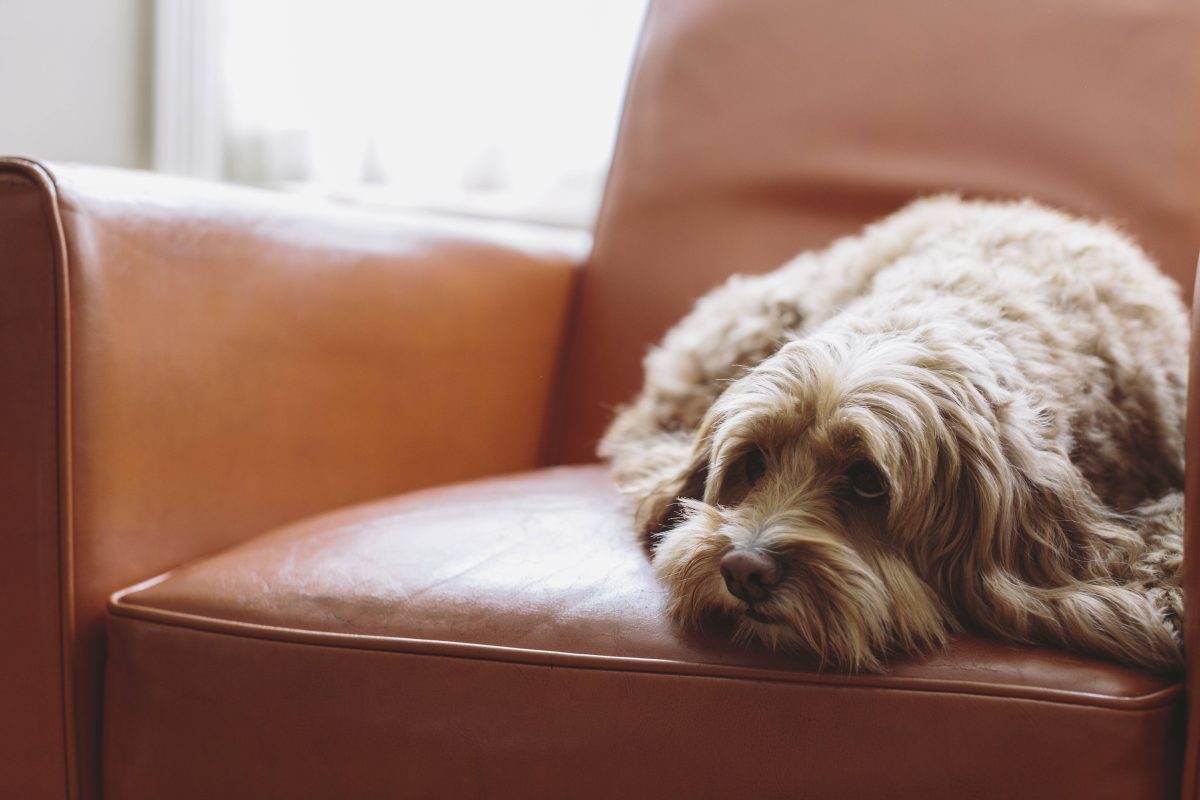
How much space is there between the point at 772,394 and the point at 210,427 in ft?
2.20

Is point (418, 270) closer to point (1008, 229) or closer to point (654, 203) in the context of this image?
point (654, 203)

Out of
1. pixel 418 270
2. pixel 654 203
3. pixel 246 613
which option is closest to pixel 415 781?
pixel 246 613

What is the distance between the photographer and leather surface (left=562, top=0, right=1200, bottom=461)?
5.41 ft

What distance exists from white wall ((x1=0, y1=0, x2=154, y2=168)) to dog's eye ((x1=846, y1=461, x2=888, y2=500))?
203 centimetres

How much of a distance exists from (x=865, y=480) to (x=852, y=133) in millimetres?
842

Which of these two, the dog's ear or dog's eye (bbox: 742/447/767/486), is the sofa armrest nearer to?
Answer: the dog's ear

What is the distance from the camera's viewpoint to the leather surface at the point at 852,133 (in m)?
1.65

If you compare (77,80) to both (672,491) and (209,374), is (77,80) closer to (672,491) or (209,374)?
(209,374)

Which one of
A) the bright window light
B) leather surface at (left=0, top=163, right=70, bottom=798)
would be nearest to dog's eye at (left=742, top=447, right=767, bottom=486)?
leather surface at (left=0, top=163, right=70, bottom=798)

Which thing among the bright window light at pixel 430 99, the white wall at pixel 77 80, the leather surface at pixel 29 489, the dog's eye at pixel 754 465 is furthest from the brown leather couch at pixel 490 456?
the white wall at pixel 77 80

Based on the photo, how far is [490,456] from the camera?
5.58 feet

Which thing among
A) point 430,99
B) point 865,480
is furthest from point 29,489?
point 430,99

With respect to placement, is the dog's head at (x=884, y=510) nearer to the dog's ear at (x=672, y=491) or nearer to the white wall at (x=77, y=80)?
the dog's ear at (x=672, y=491)

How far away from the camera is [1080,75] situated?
1673 mm
